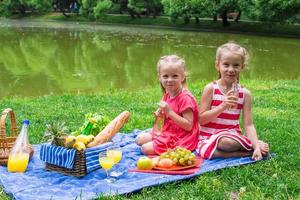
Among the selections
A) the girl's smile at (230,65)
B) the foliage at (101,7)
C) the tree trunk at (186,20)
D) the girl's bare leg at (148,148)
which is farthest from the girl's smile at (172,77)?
the foliage at (101,7)

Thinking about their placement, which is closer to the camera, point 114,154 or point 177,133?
point 114,154

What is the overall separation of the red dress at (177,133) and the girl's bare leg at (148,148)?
0.04 m

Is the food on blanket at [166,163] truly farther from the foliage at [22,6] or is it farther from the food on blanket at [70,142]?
the foliage at [22,6]

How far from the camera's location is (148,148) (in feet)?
17.1

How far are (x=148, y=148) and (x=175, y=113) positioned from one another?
1.67 ft

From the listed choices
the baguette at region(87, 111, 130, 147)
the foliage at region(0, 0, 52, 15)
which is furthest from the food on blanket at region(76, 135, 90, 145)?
the foliage at region(0, 0, 52, 15)

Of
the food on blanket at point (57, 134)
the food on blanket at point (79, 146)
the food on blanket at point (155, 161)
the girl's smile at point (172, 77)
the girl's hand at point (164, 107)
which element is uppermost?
the girl's smile at point (172, 77)

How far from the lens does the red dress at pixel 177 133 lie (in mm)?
5121

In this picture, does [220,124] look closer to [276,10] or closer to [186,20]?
[276,10]

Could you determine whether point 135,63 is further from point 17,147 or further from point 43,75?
point 17,147

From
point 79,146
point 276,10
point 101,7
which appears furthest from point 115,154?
point 101,7

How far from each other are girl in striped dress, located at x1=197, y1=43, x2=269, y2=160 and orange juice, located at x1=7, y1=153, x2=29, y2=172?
69.4 inches

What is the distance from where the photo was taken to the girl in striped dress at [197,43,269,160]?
501cm

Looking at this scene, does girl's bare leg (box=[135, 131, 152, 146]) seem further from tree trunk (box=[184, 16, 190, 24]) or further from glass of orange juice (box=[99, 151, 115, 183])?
tree trunk (box=[184, 16, 190, 24])
